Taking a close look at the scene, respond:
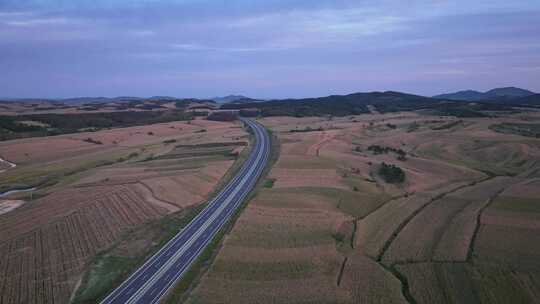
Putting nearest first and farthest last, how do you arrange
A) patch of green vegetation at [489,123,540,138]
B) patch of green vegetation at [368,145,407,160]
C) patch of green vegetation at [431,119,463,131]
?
patch of green vegetation at [368,145,407,160]
patch of green vegetation at [489,123,540,138]
patch of green vegetation at [431,119,463,131]

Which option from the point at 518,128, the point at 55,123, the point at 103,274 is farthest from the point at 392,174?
the point at 55,123

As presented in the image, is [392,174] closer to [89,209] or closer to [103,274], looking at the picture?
[89,209]

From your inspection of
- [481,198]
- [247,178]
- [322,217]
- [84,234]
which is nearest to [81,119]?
[247,178]

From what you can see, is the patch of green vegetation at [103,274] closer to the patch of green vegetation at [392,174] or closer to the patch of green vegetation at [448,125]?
the patch of green vegetation at [392,174]

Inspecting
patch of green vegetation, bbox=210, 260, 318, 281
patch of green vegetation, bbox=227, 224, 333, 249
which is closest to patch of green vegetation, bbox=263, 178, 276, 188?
patch of green vegetation, bbox=227, 224, 333, 249

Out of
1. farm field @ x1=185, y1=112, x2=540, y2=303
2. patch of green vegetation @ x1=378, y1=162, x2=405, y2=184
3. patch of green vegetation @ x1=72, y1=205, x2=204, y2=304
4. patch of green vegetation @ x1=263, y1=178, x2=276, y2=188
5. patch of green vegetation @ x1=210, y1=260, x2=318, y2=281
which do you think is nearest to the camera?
farm field @ x1=185, y1=112, x2=540, y2=303

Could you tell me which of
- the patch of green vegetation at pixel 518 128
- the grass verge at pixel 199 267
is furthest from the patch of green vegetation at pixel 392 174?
the patch of green vegetation at pixel 518 128

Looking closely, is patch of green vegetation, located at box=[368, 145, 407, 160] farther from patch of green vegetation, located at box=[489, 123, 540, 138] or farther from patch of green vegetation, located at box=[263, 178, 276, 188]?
patch of green vegetation, located at box=[489, 123, 540, 138]
